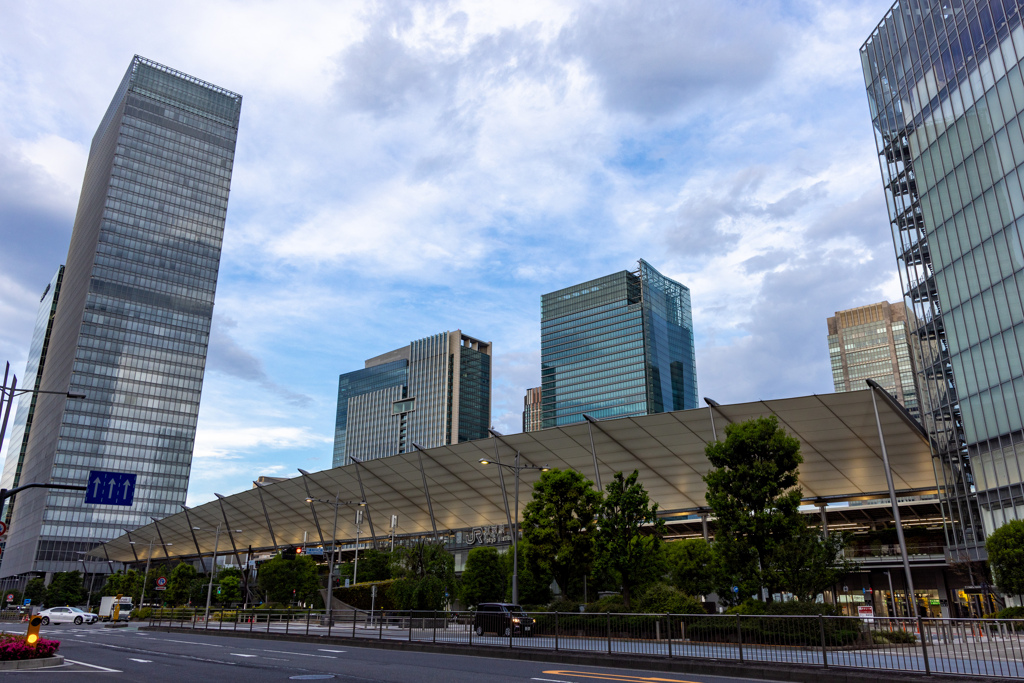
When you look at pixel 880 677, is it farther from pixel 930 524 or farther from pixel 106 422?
pixel 106 422

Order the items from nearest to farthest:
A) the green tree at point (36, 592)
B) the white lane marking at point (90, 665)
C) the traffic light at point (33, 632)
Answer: the white lane marking at point (90, 665) < the traffic light at point (33, 632) < the green tree at point (36, 592)

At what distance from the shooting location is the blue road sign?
25734mm

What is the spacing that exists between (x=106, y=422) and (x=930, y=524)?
161045 millimetres

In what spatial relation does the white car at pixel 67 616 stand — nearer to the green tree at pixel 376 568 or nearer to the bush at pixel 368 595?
the bush at pixel 368 595

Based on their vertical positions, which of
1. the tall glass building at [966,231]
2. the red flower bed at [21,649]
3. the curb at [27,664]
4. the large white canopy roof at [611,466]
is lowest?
the curb at [27,664]

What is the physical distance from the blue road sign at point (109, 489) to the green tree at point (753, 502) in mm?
23970

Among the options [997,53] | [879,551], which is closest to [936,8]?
[997,53]

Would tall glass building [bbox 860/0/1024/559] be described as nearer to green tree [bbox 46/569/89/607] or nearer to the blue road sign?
the blue road sign

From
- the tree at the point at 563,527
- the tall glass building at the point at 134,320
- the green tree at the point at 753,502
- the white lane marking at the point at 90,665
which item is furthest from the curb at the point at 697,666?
the tall glass building at the point at 134,320

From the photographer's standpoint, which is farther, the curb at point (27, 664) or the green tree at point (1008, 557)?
the green tree at point (1008, 557)

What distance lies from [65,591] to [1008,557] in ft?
477

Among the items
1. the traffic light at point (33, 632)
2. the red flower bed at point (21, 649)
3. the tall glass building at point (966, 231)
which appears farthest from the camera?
the tall glass building at point (966, 231)

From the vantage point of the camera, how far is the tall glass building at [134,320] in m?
154

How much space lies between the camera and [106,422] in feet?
513
